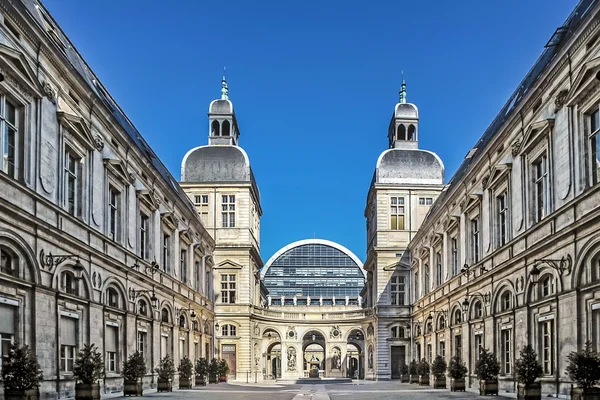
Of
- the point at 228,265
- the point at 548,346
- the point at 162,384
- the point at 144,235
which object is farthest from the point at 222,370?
the point at 548,346

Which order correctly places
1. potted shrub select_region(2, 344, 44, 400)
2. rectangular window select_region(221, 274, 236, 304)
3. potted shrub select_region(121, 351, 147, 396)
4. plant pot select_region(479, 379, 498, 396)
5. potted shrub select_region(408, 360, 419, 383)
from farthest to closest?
rectangular window select_region(221, 274, 236, 304) < potted shrub select_region(408, 360, 419, 383) < plant pot select_region(479, 379, 498, 396) < potted shrub select_region(121, 351, 147, 396) < potted shrub select_region(2, 344, 44, 400)

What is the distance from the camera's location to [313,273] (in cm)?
10150

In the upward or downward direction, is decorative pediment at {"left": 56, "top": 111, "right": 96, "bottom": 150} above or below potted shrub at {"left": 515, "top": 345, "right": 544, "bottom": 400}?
above

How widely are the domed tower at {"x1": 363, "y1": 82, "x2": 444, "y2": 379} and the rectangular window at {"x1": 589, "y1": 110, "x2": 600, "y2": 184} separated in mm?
35653

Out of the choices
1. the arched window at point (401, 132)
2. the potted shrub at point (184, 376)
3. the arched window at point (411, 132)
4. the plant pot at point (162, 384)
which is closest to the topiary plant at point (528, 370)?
the plant pot at point (162, 384)

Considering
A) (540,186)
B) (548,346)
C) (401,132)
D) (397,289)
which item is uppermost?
(401,132)

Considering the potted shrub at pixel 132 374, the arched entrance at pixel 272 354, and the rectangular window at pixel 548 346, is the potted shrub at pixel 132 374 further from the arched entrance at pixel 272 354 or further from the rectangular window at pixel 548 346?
the arched entrance at pixel 272 354

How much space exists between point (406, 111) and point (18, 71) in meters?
47.5

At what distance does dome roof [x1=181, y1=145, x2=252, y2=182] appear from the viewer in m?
57.7

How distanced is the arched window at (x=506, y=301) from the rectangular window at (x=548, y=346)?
3823 mm

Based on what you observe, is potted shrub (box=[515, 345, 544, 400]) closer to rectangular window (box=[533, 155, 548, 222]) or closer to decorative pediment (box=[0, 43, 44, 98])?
rectangular window (box=[533, 155, 548, 222])

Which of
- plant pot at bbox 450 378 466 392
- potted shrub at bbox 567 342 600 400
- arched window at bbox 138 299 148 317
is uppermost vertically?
arched window at bbox 138 299 148 317

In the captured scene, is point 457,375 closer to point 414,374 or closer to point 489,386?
point 489,386

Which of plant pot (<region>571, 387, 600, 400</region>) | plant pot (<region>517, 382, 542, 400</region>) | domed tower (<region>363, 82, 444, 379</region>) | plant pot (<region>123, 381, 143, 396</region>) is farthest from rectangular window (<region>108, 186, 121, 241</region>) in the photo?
domed tower (<region>363, 82, 444, 379</region>)
